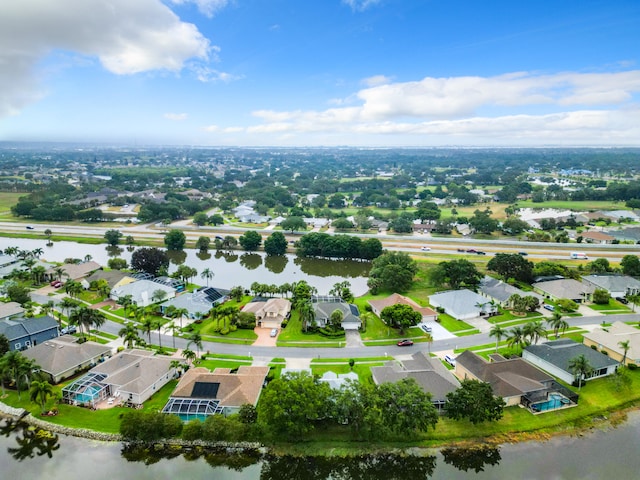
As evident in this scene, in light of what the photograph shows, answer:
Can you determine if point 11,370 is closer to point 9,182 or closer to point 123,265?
point 123,265

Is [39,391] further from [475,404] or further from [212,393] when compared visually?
[475,404]

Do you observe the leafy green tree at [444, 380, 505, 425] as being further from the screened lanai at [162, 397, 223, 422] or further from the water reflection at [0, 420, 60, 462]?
the water reflection at [0, 420, 60, 462]

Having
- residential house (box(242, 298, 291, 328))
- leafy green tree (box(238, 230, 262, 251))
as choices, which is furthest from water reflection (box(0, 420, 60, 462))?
leafy green tree (box(238, 230, 262, 251))

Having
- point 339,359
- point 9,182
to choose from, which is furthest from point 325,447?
point 9,182

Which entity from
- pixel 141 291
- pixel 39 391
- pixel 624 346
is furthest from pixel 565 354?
pixel 141 291

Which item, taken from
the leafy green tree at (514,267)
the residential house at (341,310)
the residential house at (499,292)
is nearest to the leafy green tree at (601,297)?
the residential house at (499,292)

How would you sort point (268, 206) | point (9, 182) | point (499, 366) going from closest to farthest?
A: 1. point (499, 366)
2. point (268, 206)
3. point (9, 182)

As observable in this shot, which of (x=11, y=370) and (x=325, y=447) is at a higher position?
(x=11, y=370)
